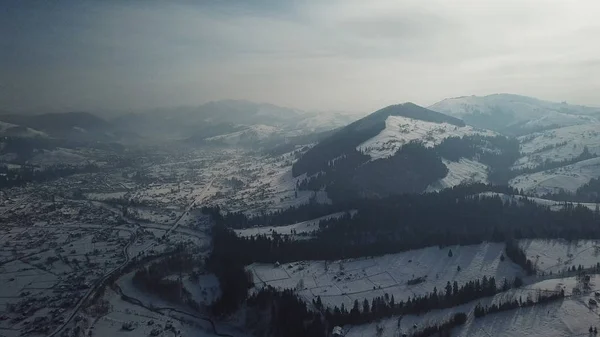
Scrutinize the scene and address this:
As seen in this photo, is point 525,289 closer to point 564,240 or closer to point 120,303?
point 564,240

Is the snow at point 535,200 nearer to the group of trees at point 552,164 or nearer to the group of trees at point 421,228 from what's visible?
the group of trees at point 421,228

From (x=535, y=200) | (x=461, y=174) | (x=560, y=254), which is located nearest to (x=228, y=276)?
(x=560, y=254)

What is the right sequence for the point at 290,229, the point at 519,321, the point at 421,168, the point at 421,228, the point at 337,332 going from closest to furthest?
the point at 519,321, the point at 337,332, the point at 421,228, the point at 290,229, the point at 421,168

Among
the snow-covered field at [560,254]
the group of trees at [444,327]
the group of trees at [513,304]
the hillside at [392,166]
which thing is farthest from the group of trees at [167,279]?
the snow-covered field at [560,254]

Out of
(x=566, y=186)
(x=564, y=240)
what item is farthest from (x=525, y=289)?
(x=566, y=186)

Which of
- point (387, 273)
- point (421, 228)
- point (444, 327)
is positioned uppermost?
point (421, 228)

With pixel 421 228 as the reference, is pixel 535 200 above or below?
above

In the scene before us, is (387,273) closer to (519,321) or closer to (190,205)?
(519,321)

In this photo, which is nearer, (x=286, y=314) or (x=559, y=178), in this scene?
(x=286, y=314)
